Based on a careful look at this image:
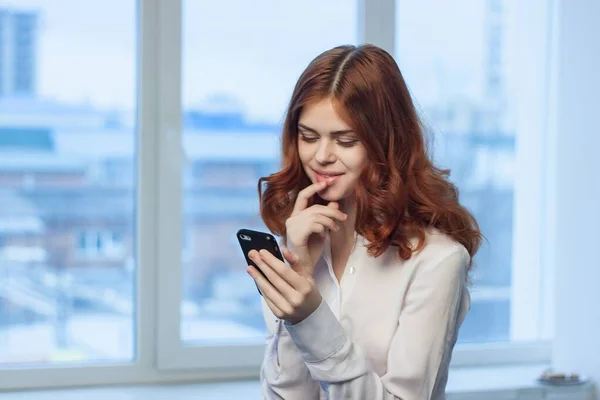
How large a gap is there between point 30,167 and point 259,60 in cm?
80

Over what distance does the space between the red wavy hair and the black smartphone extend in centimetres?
22

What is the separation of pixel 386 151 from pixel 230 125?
1229mm

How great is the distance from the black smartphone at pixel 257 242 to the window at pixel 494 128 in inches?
60.4

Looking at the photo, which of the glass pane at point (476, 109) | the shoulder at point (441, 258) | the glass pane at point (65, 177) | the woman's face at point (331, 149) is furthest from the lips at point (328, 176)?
the glass pane at point (476, 109)

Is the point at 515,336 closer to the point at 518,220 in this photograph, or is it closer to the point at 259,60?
the point at 518,220

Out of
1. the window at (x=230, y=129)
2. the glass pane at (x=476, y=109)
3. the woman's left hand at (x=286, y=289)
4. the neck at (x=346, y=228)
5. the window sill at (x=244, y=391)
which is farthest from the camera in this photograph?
the glass pane at (x=476, y=109)

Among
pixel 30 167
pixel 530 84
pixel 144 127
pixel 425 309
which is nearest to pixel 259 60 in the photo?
pixel 144 127

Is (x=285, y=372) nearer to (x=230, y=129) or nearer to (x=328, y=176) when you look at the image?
(x=328, y=176)

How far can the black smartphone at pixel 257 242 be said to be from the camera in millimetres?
1484

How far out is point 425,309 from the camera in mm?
1555

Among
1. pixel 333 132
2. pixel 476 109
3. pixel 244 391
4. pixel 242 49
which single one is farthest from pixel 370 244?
pixel 476 109

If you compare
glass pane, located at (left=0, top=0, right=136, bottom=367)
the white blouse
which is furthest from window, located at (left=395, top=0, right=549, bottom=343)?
the white blouse

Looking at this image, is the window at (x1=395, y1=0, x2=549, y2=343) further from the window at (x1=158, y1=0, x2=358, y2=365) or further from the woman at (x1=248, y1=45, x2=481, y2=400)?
the woman at (x1=248, y1=45, x2=481, y2=400)

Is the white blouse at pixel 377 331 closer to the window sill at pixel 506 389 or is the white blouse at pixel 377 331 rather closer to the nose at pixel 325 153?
the nose at pixel 325 153
